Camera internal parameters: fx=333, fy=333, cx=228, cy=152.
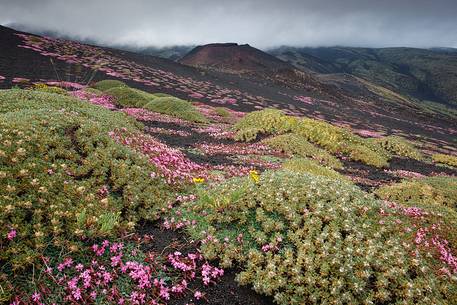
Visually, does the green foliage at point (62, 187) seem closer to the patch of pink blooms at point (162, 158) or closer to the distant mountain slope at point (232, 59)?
the patch of pink blooms at point (162, 158)

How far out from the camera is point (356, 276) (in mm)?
7371

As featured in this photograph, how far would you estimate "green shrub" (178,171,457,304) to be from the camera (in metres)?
7.19

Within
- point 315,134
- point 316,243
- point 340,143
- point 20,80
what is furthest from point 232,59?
point 316,243

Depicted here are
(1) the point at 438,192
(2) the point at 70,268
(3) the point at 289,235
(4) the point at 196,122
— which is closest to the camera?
(2) the point at 70,268

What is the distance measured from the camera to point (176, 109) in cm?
3644

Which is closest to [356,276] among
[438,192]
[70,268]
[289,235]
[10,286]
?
[289,235]

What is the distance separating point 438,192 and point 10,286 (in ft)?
61.1

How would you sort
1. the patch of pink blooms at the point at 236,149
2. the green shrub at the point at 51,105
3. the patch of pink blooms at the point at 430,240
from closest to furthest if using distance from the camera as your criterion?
the patch of pink blooms at the point at 430,240
the green shrub at the point at 51,105
the patch of pink blooms at the point at 236,149

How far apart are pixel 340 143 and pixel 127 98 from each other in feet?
80.9

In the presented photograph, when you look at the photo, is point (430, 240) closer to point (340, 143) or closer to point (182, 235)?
point (182, 235)

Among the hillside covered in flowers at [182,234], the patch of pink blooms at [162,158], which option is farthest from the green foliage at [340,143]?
the patch of pink blooms at [162,158]

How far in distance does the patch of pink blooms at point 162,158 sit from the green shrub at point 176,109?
68.2 ft

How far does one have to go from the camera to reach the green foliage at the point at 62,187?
6574 mm

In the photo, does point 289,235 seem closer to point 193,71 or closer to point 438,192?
point 438,192
